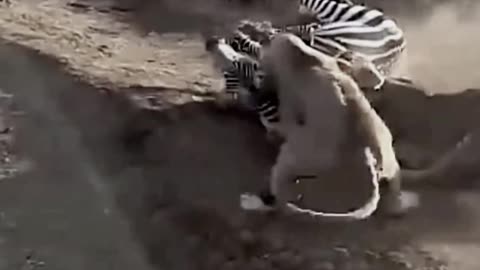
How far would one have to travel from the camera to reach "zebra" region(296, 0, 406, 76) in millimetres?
3289

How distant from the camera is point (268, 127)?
303 centimetres

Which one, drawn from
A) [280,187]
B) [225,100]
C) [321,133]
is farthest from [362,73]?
[225,100]

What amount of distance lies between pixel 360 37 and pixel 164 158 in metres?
0.84

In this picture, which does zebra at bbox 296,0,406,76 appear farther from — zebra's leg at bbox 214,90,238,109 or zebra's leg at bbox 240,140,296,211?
zebra's leg at bbox 240,140,296,211

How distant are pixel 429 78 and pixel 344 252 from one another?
1128 millimetres

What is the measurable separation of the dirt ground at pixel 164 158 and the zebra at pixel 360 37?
0.53 ft

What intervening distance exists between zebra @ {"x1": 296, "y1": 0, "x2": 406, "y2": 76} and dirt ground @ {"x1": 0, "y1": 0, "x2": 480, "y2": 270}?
161mm

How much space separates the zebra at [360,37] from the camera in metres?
3.29

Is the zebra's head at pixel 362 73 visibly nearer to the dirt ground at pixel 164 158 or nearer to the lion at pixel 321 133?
the lion at pixel 321 133

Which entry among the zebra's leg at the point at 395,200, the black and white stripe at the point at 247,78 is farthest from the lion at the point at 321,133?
the black and white stripe at the point at 247,78

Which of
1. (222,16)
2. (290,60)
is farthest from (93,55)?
(290,60)

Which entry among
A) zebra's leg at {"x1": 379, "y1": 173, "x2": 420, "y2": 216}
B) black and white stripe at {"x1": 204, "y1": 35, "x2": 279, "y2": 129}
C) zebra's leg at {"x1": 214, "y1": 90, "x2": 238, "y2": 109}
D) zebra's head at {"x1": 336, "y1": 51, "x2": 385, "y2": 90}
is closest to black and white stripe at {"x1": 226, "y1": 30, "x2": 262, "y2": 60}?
black and white stripe at {"x1": 204, "y1": 35, "x2": 279, "y2": 129}

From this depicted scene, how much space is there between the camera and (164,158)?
9.70 ft

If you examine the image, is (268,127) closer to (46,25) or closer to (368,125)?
(368,125)
